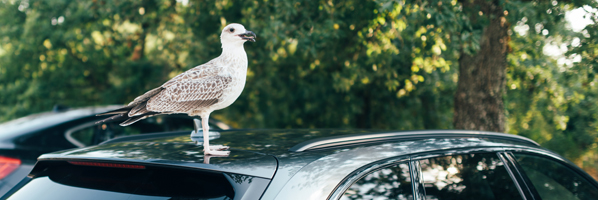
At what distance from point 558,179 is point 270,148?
203cm

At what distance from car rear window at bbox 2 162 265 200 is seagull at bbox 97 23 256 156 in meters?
0.23

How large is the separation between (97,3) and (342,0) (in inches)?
177

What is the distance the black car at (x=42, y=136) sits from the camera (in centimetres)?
356

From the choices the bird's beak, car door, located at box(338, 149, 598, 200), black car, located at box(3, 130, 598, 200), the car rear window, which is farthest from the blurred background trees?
the car rear window

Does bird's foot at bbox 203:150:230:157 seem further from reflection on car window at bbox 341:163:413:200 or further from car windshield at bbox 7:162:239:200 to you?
reflection on car window at bbox 341:163:413:200

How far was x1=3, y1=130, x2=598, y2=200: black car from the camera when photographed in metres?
1.49

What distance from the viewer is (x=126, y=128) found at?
5.45 m

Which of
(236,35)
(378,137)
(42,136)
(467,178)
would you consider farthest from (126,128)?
(467,178)

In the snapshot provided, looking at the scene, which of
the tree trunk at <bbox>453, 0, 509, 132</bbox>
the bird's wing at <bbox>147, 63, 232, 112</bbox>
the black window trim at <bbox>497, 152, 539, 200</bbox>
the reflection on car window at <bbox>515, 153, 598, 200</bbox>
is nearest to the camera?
the bird's wing at <bbox>147, 63, 232, 112</bbox>

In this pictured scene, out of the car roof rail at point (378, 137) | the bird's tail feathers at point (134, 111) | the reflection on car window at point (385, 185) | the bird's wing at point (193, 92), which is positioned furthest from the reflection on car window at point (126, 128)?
the reflection on car window at point (385, 185)

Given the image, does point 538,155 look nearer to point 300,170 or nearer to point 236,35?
point 300,170

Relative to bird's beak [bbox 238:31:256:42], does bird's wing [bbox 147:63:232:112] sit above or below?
below

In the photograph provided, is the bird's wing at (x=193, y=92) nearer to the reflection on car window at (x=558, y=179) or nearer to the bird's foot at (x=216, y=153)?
the bird's foot at (x=216, y=153)

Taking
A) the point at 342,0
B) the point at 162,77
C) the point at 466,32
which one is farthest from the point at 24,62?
the point at 466,32
